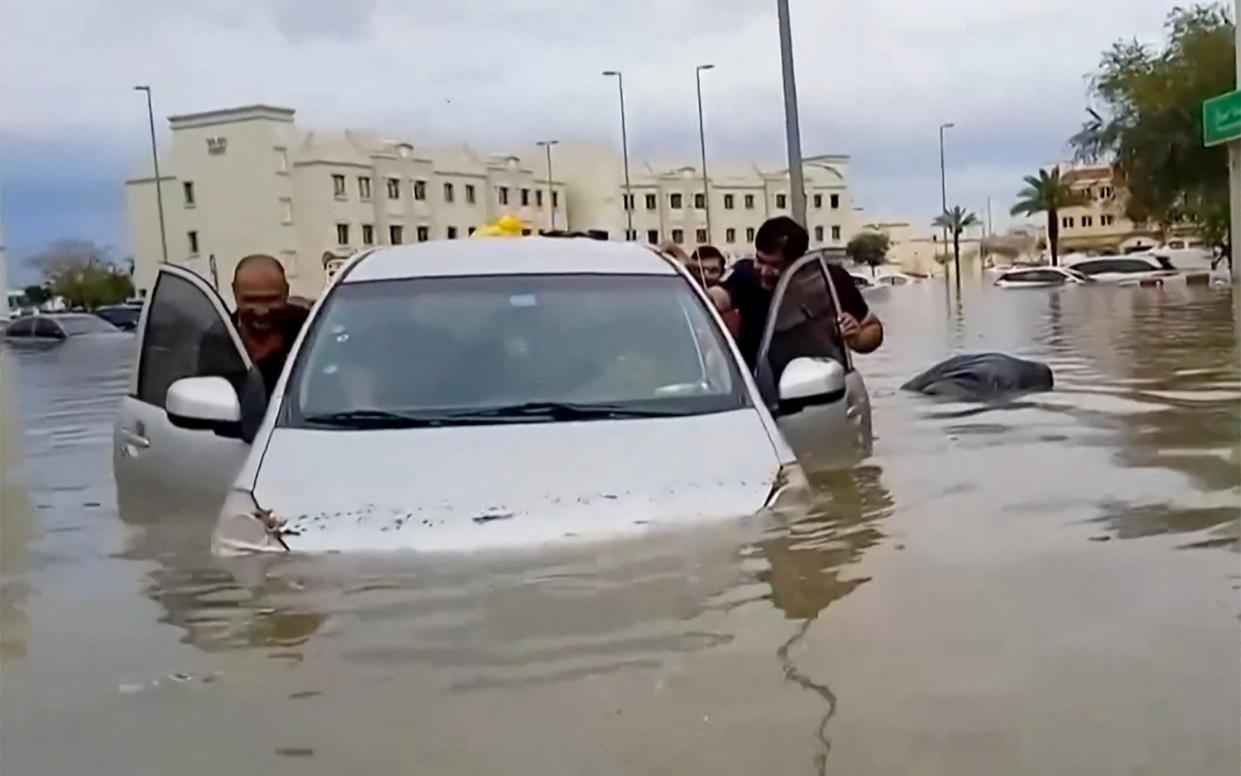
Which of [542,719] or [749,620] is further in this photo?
[749,620]

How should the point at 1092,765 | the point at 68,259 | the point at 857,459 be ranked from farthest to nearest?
the point at 68,259, the point at 857,459, the point at 1092,765

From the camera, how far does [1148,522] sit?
19.0 feet

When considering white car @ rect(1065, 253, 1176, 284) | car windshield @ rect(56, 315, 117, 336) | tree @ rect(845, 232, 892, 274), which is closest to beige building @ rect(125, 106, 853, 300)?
white car @ rect(1065, 253, 1176, 284)

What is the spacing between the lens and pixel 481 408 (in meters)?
4.98

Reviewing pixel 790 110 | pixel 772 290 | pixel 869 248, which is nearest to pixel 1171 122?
pixel 790 110

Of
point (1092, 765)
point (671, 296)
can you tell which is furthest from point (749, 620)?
point (671, 296)

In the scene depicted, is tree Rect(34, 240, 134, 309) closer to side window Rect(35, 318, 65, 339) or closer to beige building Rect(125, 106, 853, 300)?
beige building Rect(125, 106, 853, 300)

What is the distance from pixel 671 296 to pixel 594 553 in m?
1.64

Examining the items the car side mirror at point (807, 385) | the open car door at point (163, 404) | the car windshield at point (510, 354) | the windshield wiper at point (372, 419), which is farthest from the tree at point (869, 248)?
the windshield wiper at point (372, 419)

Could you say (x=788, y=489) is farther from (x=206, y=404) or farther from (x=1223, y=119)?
(x=1223, y=119)

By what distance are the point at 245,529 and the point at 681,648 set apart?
1.36m

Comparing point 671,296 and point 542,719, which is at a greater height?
point 671,296

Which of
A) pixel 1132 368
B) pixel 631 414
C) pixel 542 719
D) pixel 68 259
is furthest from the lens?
pixel 68 259

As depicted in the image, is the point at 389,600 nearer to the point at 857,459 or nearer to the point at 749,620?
the point at 749,620
